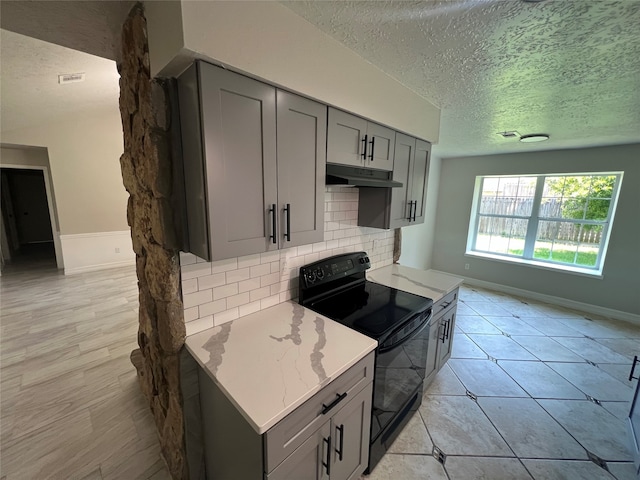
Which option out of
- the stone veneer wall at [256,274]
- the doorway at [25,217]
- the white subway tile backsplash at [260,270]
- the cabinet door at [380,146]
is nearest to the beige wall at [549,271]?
the stone veneer wall at [256,274]

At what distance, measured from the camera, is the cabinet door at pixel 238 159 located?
1.04m

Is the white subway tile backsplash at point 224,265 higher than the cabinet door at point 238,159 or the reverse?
the reverse

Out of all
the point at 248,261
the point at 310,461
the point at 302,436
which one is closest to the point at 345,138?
the point at 248,261

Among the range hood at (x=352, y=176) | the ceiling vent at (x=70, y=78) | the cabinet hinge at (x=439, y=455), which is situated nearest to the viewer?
the range hood at (x=352, y=176)

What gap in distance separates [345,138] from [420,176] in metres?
1.20

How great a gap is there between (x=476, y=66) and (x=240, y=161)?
1556mm

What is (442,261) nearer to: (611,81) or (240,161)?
(611,81)

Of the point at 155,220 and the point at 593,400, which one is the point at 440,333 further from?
the point at 155,220

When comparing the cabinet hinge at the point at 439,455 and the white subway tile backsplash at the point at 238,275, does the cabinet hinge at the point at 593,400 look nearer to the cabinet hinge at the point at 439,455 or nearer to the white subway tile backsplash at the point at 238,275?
the cabinet hinge at the point at 439,455

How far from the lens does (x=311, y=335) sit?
1.43 meters

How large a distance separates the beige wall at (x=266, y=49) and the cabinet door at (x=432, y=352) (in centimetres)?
172

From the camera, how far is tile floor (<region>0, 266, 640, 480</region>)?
1688 millimetres

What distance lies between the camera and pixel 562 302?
4.15 m

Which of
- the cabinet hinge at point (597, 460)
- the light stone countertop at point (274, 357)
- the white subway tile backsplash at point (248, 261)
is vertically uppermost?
the white subway tile backsplash at point (248, 261)
